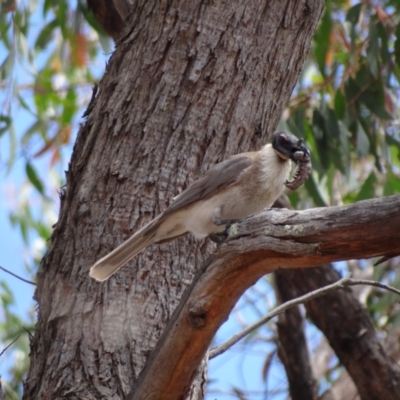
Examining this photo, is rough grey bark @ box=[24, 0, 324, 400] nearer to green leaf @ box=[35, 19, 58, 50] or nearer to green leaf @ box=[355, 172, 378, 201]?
green leaf @ box=[355, 172, 378, 201]

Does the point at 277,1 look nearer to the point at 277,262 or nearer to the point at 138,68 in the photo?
the point at 138,68

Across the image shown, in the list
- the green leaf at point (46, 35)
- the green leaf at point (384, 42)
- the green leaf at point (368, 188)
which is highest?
the green leaf at point (46, 35)

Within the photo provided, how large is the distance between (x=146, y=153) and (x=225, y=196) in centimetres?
38

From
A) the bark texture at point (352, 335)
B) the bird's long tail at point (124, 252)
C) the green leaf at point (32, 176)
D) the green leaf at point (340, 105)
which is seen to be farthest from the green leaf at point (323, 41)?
the bird's long tail at point (124, 252)

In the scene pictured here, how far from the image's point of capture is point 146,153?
129 inches

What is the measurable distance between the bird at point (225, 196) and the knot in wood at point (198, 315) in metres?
0.69

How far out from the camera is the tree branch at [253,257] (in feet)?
6.87

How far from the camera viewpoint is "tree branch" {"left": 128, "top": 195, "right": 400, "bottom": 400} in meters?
2.09

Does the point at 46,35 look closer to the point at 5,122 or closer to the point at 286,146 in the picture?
the point at 5,122

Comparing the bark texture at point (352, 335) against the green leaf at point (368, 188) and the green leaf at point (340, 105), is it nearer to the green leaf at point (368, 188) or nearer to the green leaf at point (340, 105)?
the green leaf at point (368, 188)

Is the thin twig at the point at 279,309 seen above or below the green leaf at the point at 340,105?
below

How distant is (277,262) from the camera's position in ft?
7.55

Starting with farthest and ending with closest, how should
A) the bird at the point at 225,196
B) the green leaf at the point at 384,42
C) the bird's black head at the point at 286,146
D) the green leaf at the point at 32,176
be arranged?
the green leaf at the point at 32,176 < the green leaf at the point at 384,42 < the bird's black head at the point at 286,146 < the bird at the point at 225,196

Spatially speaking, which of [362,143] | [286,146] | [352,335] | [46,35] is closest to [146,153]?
[286,146]
